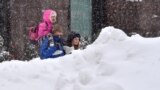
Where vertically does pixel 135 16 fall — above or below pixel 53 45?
below

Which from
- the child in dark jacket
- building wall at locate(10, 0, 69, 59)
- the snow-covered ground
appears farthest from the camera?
building wall at locate(10, 0, 69, 59)

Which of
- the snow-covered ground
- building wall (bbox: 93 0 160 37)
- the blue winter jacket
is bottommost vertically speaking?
building wall (bbox: 93 0 160 37)

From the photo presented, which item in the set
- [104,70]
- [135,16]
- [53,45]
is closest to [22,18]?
[135,16]

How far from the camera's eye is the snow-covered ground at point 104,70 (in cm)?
601

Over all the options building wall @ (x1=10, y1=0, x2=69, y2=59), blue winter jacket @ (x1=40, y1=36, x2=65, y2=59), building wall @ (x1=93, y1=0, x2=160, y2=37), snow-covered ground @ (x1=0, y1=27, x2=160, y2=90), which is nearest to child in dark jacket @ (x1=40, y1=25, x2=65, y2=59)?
blue winter jacket @ (x1=40, y1=36, x2=65, y2=59)

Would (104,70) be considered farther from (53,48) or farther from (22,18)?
(22,18)

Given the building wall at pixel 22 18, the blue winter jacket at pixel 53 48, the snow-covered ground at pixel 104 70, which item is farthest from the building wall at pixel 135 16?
the snow-covered ground at pixel 104 70

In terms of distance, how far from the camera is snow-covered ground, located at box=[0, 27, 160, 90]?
6012 mm

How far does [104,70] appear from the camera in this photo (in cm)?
641

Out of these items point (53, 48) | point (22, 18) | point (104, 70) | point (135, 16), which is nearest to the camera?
point (104, 70)

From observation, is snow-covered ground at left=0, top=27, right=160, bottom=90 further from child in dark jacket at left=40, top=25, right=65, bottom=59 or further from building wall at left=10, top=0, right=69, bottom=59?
building wall at left=10, top=0, right=69, bottom=59

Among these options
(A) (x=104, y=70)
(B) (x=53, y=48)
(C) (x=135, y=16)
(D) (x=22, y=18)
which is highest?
(A) (x=104, y=70)

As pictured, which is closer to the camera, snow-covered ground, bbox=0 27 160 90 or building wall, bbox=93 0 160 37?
snow-covered ground, bbox=0 27 160 90

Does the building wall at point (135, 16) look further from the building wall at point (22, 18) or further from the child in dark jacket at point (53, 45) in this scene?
the child in dark jacket at point (53, 45)
